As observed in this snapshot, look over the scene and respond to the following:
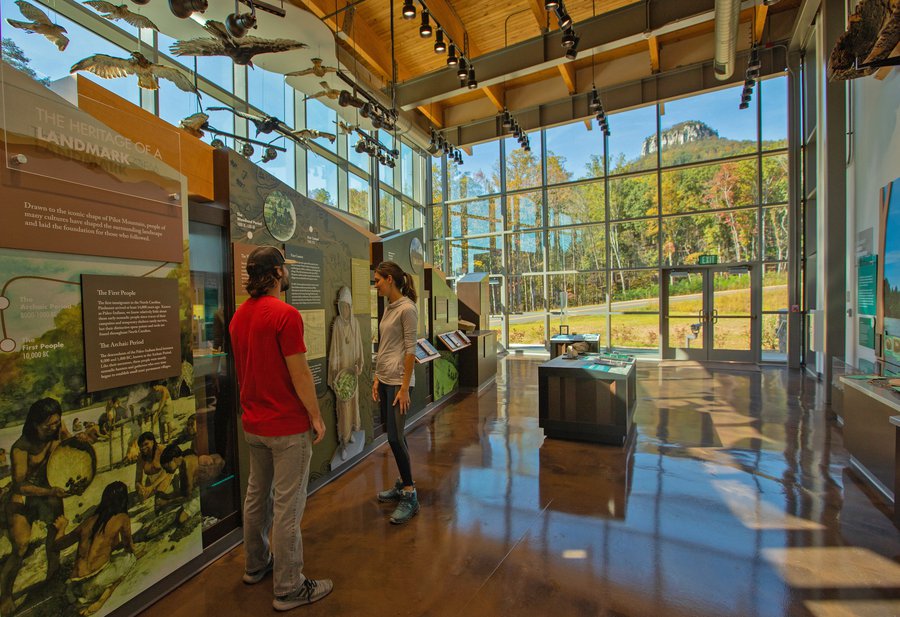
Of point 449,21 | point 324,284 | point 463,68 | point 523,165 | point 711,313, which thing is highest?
point 449,21

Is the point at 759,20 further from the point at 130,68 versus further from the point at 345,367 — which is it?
the point at 130,68

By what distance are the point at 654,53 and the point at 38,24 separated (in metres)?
9.90

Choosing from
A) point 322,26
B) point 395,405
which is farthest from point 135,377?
point 322,26

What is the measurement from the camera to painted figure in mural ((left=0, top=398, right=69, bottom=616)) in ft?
4.99

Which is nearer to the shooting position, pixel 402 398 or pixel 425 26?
pixel 402 398

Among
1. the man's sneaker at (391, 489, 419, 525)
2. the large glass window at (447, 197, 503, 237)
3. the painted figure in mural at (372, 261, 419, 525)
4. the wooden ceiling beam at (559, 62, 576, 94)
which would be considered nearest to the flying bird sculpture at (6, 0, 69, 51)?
the painted figure in mural at (372, 261, 419, 525)

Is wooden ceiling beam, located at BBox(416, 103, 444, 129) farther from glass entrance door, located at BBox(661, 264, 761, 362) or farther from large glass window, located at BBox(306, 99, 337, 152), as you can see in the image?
glass entrance door, located at BBox(661, 264, 761, 362)

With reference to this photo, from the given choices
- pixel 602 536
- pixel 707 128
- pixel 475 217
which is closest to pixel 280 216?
pixel 602 536

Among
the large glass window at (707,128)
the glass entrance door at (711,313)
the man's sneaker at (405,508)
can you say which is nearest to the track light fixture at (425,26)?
the man's sneaker at (405,508)

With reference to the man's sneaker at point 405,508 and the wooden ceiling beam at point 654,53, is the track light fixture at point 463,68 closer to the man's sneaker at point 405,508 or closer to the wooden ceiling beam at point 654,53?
the wooden ceiling beam at point 654,53

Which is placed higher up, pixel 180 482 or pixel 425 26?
pixel 425 26

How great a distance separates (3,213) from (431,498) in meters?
2.91

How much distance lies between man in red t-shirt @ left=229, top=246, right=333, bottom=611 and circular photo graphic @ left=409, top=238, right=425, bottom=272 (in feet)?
10.7

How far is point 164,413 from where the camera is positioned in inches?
84.1
